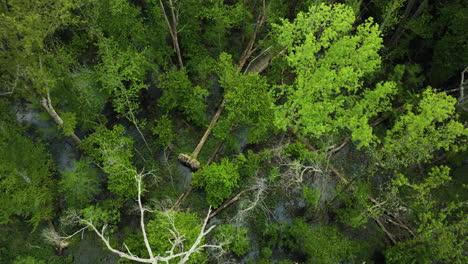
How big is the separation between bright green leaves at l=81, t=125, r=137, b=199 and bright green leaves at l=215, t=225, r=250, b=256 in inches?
234

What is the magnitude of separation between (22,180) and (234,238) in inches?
517

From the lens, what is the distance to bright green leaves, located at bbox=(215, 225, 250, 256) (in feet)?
55.1

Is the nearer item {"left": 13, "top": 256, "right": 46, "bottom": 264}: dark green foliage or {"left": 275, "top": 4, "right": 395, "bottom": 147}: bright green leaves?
{"left": 275, "top": 4, "right": 395, "bottom": 147}: bright green leaves

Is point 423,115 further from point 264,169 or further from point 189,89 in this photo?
point 189,89

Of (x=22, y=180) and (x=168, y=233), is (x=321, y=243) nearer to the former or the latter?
(x=168, y=233)

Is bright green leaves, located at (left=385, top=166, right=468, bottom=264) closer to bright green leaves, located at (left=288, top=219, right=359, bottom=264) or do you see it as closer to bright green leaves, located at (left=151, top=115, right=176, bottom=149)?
bright green leaves, located at (left=288, top=219, right=359, bottom=264)

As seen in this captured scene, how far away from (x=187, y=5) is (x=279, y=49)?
7373 mm

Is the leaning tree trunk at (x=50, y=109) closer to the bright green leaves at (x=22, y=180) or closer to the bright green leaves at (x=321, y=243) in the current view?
the bright green leaves at (x=22, y=180)

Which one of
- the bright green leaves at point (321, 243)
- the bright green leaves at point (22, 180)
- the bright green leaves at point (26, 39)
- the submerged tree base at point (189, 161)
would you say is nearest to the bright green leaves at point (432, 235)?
the bright green leaves at point (321, 243)

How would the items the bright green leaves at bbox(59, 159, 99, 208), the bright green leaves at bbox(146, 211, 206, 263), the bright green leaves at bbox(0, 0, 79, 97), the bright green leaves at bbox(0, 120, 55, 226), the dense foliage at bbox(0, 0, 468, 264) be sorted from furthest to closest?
the bright green leaves at bbox(59, 159, 99, 208) → the bright green leaves at bbox(0, 120, 55, 226) → the dense foliage at bbox(0, 0, 468, 264) → the bright green leaves at bbox(146, 211, 206, 263) → the bright green leaves at bbox(0, 0, 79, 97)

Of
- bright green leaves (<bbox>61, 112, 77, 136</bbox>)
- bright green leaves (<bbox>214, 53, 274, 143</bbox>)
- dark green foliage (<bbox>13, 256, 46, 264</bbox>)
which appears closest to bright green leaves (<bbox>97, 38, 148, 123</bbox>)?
bright green leaves (<bbox>61, 112, 77, 136</bbox>)

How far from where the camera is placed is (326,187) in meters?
20.0

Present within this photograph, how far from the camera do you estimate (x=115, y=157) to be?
644 inches

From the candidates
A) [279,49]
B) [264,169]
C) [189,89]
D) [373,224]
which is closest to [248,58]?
[279,49]
